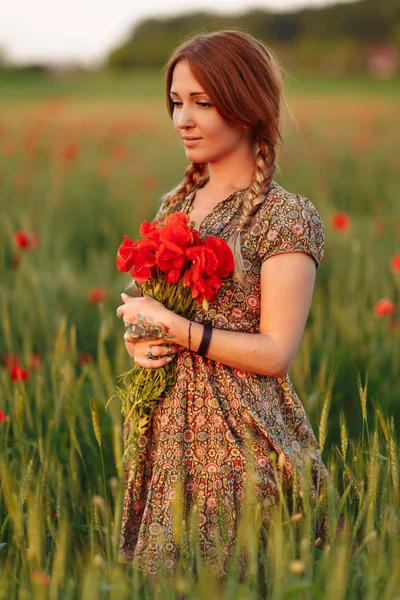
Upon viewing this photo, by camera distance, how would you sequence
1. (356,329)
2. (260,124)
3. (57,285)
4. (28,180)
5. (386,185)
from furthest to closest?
1. (386,185)
2. (28,180)
3. (57,285)
4. (356,329)
5. (260,124)

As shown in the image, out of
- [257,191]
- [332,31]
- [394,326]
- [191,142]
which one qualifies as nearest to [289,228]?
[257,191]

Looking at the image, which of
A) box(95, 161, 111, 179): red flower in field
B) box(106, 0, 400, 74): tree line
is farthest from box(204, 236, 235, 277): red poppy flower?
box(106, 0, 400, 74): tree line

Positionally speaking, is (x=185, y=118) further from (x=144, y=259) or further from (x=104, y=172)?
(x=104, y=172)

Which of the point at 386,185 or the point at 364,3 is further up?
the point at 364,3

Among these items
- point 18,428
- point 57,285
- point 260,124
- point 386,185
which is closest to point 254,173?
point 260,124

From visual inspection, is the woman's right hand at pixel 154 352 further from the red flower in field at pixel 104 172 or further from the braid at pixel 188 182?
the red flower in field at pixel 104 172

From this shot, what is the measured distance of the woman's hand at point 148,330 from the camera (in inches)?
74.6

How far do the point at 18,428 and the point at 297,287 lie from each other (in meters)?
1.06

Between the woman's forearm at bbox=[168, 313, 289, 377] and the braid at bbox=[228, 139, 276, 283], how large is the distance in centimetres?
15

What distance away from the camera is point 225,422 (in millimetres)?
1976

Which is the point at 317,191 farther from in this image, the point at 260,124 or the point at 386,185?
the point at 260,124

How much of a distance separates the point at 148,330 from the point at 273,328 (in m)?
0.31

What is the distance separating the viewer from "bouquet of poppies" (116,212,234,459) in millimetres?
1845

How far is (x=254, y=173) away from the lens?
2.10 m
